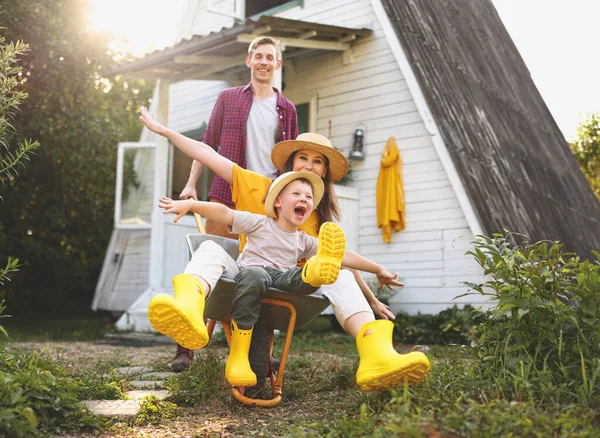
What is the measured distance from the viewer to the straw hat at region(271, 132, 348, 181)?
3.78 metres

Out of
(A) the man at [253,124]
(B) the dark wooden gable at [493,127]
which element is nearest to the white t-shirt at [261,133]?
(A) the man at [253,124]

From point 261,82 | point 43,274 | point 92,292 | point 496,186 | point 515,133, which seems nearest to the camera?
point 261,82

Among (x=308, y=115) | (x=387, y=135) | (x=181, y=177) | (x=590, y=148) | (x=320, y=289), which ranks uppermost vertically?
(x=590, y=148)

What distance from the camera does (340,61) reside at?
29.5 ft

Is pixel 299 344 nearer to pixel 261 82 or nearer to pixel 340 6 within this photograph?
pixel 261 82

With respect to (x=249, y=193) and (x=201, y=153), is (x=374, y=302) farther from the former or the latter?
(x=201, y=153)

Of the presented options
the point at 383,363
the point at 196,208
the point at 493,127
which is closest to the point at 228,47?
the point at 493,127

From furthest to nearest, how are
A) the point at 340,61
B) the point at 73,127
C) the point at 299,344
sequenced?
the point at 73,127 → the point at 340,61 → the point at 299,344

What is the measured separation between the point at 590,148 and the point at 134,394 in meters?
16.9

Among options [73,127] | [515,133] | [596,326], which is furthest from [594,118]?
[596,326]

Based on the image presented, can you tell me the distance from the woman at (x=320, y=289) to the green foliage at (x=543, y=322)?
0.41 metres

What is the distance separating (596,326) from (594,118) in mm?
17027

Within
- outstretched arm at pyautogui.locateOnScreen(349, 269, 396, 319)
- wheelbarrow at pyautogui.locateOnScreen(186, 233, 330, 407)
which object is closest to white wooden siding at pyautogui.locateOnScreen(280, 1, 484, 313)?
outstretched arm at pyautogui.locateOnScreen(349, 269, 396, 319)

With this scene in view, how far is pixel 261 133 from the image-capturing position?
4434mm
